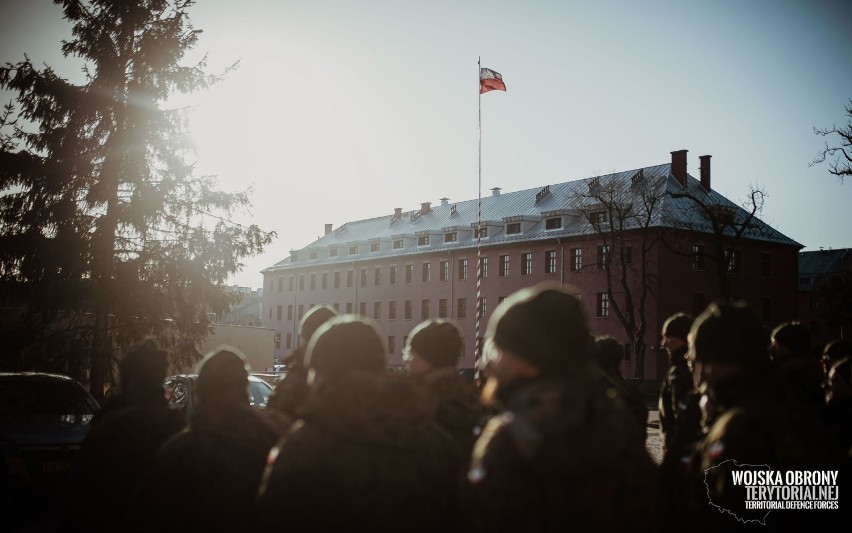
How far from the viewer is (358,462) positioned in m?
2.99

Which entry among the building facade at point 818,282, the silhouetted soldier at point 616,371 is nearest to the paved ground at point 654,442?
the silhouetted soldier at point 616,371

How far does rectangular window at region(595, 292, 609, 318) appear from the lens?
5597cm

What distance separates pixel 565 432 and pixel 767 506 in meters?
1.47

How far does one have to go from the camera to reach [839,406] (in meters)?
4.74

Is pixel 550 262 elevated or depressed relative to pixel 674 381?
elevated

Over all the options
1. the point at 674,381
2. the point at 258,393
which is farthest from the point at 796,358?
the point at 258,393

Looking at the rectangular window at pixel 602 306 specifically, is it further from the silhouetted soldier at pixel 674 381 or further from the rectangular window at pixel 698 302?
the silhouetted soldier at pixel 674 381

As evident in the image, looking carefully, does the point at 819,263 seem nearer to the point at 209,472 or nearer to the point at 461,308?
the point at 461,308

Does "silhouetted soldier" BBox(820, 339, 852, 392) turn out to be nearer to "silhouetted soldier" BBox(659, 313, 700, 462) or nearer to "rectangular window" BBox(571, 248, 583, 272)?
"silhouetted soldier" BBox(659, 313, 700, 462)

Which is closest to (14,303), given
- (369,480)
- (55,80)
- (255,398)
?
(55,80)

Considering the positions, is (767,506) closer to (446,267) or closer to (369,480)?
(369,480)

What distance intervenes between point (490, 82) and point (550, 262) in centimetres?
2917

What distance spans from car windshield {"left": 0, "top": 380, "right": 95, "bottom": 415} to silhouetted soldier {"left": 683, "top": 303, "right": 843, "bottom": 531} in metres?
9.78

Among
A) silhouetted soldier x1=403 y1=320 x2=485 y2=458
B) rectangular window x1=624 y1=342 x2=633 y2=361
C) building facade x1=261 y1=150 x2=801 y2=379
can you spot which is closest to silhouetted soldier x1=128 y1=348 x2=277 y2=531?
silhouetted soldier x1=403 y1=320 x2=485 y2=458
